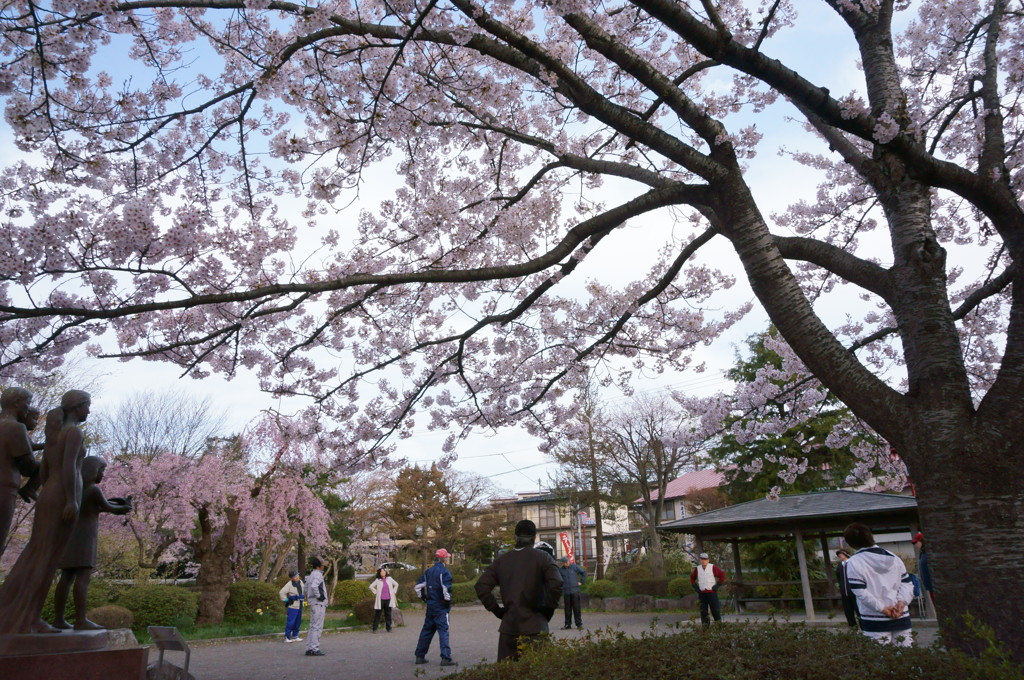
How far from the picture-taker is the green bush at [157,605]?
1521cm

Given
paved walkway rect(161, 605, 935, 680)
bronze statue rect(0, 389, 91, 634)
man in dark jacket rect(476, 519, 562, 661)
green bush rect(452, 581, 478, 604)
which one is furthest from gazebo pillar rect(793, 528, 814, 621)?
green bush rect(452, 581, 478, 604)

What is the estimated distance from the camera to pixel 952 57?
7.61 metres

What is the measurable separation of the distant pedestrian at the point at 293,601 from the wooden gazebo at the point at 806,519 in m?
8.84

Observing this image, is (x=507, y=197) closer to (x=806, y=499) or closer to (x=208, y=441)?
(x=806, y=499)

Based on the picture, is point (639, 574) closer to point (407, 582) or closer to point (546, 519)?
point (407, 582)

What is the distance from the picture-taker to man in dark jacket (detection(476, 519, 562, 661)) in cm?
530

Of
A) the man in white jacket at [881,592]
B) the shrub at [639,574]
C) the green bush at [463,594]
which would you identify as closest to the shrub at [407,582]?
the green bush at [463,594]

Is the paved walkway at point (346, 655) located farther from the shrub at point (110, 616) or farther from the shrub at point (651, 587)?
the shrub at point (651, 587)

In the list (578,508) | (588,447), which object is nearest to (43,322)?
(588,447)

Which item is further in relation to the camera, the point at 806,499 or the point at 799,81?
the point at 806,499

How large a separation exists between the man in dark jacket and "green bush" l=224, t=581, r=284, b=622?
15164mm

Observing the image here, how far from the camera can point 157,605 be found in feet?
50.4

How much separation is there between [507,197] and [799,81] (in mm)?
3455

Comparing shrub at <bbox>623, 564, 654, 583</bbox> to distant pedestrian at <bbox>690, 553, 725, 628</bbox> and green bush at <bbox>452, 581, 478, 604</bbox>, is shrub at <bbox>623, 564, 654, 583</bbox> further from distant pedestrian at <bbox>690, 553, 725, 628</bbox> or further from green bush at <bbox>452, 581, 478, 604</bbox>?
distant pedestrian at <bbox>690, 553, 725, 628</bbox>
